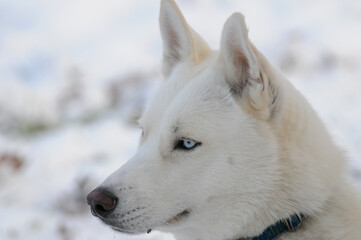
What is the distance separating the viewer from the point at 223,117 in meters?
2.70

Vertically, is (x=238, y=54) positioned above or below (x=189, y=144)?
above

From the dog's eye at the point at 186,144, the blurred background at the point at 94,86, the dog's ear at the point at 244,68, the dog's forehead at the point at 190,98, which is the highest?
the dog's ear at the point at 244,68

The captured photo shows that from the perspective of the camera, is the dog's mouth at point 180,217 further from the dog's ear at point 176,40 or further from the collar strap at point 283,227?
the dog's ear at point 176,40

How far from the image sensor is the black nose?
8.20 feet

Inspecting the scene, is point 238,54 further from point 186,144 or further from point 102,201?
point 102,201

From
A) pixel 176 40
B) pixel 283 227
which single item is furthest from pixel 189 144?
pixel 176 40

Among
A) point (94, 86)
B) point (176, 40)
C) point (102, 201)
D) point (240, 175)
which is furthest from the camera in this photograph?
point (94, 86)

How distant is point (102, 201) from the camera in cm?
250

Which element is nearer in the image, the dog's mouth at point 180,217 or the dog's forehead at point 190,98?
the dog's mouth at point 180,217

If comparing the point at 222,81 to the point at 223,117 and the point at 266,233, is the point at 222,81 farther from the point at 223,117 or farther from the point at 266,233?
the point at 266,233

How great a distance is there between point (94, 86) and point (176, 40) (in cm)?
724

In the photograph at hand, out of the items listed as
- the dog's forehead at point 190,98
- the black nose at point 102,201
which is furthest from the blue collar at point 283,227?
the black nose at point 102,201

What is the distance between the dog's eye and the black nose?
1.49 ft

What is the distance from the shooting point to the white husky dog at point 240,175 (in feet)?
8.40
